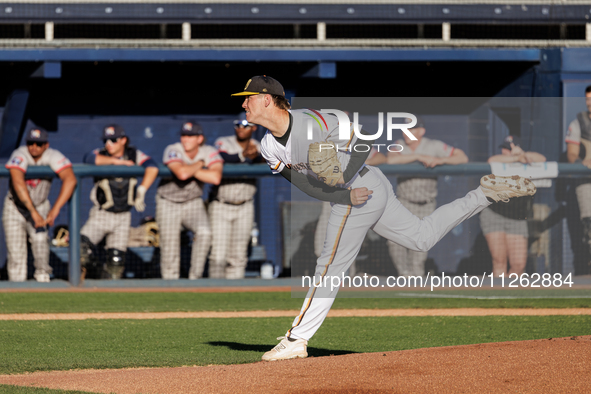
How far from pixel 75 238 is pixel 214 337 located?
3352 mm

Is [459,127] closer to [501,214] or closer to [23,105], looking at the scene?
[501,214]

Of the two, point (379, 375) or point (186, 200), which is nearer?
point (379, 375)

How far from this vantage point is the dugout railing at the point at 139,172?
29.3 ft

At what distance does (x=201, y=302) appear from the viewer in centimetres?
823

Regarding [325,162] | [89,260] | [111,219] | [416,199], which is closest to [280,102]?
[325,162]

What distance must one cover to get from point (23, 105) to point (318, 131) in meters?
7.70

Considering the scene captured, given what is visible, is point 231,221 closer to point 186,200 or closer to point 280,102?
point 186,200

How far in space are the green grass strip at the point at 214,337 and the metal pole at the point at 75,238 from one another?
→ 216 centimetres

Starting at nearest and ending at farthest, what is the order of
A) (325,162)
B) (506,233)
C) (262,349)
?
(325,162), (262,349), (506,233)

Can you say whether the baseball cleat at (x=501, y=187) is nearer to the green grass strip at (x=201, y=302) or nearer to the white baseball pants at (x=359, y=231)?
the white baseball pants at (x=359, y=231)

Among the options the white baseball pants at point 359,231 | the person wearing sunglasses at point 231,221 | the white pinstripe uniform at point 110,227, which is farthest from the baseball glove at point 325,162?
the white pinstripe uniform at point 110,227

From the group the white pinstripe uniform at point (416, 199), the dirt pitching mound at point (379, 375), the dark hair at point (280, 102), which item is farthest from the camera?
the white pinstripe uniform at point (416, 199)

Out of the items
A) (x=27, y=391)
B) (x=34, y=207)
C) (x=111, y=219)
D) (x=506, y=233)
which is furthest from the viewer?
(x=111, y=219)

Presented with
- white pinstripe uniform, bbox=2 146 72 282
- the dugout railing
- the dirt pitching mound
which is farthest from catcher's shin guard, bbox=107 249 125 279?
the dirt pitching mound
